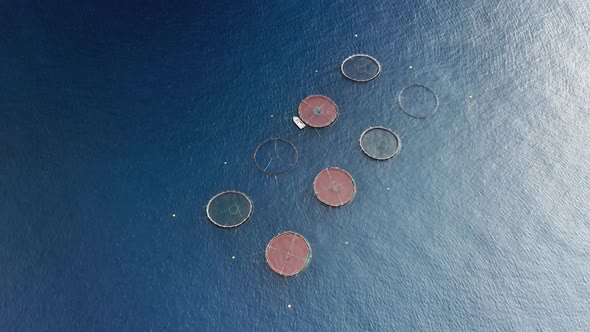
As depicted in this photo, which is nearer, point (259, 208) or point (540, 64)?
point (259, 208)

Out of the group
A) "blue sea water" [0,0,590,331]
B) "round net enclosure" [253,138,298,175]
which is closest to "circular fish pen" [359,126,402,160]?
"blue sea water" [0,0,590,331]

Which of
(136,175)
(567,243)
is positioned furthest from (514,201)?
(136,175)

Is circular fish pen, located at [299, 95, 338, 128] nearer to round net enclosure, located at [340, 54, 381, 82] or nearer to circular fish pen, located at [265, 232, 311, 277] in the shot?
round net enclosure, located at [340, 54, 381, 82]

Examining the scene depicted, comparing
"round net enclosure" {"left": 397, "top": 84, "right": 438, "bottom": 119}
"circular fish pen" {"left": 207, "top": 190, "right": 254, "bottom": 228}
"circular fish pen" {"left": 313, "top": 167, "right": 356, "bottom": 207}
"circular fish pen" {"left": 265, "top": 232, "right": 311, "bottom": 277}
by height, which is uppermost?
"round net enclosure" {"left": 397, "top": 84, "right": 438, "bottom": 119}

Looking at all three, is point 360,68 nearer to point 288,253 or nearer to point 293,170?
point 293,170

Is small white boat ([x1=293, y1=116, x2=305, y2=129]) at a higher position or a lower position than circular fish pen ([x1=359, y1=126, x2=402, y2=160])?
higher

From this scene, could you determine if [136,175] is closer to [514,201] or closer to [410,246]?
[410,246]
